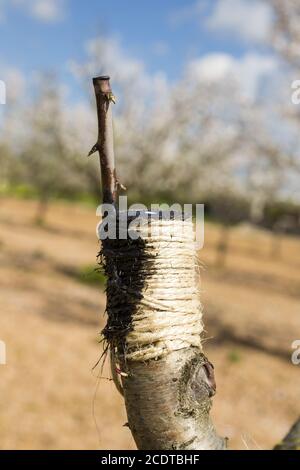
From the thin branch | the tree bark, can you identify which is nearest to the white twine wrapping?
the tree bark

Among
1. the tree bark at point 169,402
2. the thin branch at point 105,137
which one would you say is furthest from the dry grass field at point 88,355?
the thin branch at point 105,137

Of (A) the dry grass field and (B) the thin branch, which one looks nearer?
(B) the thin branch

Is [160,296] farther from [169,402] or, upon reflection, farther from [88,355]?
[88,355]

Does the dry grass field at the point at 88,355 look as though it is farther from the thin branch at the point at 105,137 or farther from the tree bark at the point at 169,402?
the thin branch at the point at 105,137

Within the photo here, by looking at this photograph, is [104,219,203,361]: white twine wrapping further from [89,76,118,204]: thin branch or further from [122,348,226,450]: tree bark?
[89,76,118,204]: thin branch

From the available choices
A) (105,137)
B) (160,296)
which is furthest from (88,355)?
(105,137)

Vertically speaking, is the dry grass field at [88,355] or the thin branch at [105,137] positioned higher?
the thin branch at [105,137]
